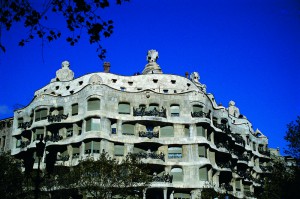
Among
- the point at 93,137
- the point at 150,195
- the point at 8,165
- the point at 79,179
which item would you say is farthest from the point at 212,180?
the point at 8,165

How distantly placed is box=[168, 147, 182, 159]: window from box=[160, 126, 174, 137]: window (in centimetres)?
170

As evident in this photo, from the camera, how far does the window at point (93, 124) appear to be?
162 feet

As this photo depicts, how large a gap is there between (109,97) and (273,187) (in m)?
21.0

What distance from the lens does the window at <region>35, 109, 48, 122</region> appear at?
5348 centimetres

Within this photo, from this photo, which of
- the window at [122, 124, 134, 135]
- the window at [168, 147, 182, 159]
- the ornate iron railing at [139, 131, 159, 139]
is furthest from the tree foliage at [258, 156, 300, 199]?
the window at [122, 124, 134, 135]

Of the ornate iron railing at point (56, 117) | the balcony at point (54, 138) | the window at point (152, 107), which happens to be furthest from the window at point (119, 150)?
the ornate iron railing at point (56, 117)

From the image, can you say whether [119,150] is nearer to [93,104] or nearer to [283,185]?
[93,104]

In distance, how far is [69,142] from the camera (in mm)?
50375

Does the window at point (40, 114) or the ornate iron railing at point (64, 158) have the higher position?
the window at point (40, 114)

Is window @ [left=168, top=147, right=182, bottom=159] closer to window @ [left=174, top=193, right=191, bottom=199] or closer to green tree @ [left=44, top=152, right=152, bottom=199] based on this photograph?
window @ [left=174, top=193, right=191, bottom=199]

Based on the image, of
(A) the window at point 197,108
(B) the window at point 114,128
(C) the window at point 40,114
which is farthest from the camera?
(C) the window at point 40,114

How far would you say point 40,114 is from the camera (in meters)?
53.8

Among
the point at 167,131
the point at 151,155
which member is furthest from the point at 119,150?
the point at 167,131

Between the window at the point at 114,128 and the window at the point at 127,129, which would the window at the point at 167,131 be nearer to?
the window at the point at 127,129
